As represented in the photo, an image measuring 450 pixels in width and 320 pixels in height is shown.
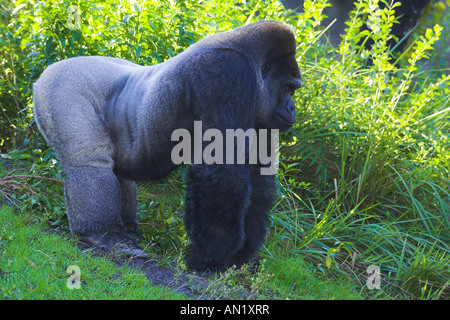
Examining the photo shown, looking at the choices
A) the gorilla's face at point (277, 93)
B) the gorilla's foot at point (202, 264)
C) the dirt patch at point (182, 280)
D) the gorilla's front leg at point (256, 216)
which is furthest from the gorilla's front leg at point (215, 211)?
the gorilla's face at point (277, 93)

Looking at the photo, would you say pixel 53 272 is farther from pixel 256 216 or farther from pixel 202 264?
pixel 256 216

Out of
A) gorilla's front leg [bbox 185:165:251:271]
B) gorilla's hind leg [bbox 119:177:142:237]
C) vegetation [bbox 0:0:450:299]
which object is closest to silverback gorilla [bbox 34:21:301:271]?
gorilla's front leg [bbox 185:165:251:271]

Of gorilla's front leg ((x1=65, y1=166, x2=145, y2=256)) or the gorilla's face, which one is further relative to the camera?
the gorilla's face

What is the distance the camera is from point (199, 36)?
407 centimetres

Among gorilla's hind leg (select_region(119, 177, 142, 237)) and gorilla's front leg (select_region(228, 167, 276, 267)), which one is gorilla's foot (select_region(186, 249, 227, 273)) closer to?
gorilla's front leg (select_region(228, 167, 276, 267))

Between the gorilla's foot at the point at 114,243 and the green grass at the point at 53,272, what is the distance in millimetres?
101

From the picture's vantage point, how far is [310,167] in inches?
169

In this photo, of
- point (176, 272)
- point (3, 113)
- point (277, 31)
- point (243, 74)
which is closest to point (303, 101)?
point (277, 31)

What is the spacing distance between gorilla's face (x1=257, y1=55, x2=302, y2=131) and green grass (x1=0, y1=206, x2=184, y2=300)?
1.19m

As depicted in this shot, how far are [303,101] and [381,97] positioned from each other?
0.81 metres

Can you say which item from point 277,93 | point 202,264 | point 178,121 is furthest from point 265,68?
point 202,264

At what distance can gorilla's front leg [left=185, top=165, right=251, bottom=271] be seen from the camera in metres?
2.83

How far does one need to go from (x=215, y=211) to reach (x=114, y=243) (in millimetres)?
656

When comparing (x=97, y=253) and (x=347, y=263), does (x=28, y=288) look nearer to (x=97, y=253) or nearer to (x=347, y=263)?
(x=97, y=253)
